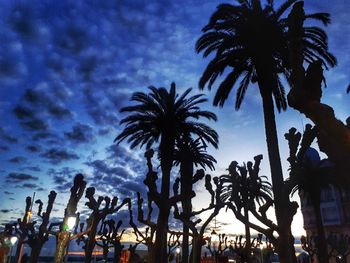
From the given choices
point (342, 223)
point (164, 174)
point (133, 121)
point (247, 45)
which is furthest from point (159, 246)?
point (342, 223)

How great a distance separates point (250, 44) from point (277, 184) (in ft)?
24.5

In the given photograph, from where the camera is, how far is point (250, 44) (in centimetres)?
1552

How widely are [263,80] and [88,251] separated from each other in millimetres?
18323

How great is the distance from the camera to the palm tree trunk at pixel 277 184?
38.0ft

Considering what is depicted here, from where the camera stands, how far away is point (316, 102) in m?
4.02

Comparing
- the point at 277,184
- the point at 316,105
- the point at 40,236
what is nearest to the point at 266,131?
the point at 277,184

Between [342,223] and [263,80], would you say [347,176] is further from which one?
[342,223]

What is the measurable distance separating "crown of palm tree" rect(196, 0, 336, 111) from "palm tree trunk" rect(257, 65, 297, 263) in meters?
0.97

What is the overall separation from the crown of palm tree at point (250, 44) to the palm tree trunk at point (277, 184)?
97 centimetres

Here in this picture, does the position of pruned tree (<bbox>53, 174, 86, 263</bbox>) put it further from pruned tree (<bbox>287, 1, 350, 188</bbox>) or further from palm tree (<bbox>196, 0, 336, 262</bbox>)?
pruned tree (<bbox>287, 1, 350, 188</bbox>)

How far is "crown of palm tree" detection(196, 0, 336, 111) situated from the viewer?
15.3 metres

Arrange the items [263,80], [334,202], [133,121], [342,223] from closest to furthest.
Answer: [263,80] → [133,121] → [342,223] → [334,202]

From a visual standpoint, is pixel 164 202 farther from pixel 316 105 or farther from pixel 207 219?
pixel 316 105

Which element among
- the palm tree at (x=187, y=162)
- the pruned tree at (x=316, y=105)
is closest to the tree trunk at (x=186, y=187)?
the palm tree at (x=187, y=162)
